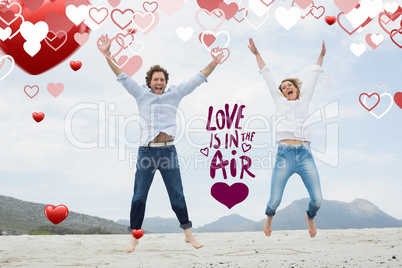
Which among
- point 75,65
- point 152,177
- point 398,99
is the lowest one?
point 152,177

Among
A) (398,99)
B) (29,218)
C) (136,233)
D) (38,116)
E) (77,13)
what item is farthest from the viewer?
(29,218)

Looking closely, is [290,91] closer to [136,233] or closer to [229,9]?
[229,9]

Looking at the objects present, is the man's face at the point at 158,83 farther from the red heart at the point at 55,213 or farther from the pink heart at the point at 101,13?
the red heart at the point at 55,213

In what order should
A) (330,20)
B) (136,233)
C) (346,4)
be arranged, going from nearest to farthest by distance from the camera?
(136,233) → (346,4) → (330,20)

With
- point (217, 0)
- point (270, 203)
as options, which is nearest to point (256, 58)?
point (217, 0)

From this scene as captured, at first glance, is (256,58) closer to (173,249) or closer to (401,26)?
(401,26)

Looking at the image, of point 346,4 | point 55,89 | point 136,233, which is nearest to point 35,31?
point 55,89

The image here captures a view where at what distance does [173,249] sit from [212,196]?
107cm

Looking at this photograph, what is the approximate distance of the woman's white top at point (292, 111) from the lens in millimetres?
6136

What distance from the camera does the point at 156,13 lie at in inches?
249

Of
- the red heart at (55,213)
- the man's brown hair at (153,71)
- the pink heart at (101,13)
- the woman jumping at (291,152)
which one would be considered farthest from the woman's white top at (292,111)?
the red heart at (55,213)

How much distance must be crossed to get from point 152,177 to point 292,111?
7.58 feet

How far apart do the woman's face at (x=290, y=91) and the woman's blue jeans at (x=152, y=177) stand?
6.45 ft

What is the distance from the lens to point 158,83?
611 centimetres
